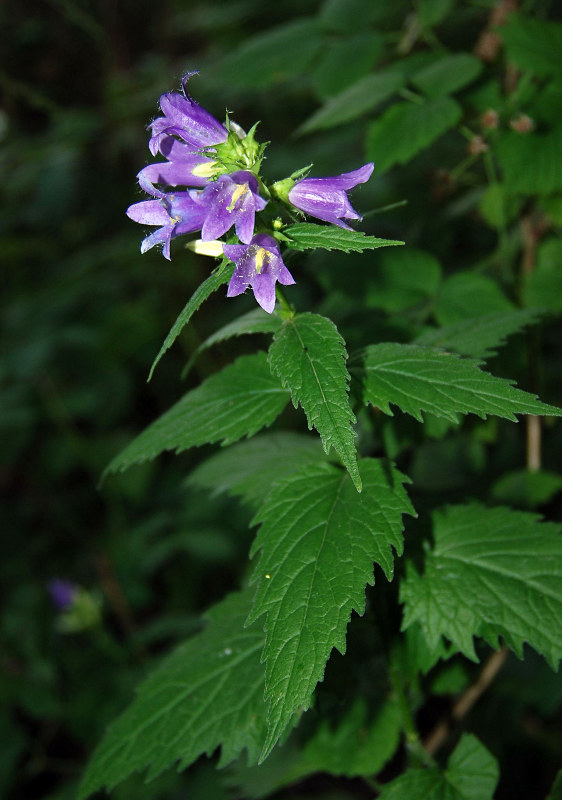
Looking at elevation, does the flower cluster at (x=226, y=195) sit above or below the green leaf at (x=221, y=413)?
above

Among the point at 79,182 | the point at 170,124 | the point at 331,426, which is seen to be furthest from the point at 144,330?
the point at 331,426

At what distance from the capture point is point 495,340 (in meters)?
1.56

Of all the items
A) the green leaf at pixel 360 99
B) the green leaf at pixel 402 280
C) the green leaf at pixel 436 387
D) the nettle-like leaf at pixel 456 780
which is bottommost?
the nettle-like leaf at pixel 456 780

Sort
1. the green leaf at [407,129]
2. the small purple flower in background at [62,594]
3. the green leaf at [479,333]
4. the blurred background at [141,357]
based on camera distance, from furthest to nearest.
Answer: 1. the small purple flower in background at [62,594]
2. the blurred background at [141,357]
3. the green leaf at [407,129]
4. the green leaf at [479,333]

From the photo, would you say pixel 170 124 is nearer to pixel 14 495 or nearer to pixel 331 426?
pixel 331 426

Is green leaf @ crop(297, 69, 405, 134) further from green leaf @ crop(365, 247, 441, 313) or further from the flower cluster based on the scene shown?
the flower cluster

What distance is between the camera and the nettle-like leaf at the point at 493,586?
4.36 ft

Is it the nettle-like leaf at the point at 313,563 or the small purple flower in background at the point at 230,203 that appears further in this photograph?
the small purple flower in background at the point at 230,203

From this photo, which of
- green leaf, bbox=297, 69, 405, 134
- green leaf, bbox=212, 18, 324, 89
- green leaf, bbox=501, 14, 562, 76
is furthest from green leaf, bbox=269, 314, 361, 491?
green leaf, bbox=212, 18, 324, 89

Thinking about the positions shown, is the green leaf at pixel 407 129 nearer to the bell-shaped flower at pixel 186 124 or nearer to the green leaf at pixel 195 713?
the bell-shaped flower at pixel 186 124

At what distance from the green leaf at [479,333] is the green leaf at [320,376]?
420 mm

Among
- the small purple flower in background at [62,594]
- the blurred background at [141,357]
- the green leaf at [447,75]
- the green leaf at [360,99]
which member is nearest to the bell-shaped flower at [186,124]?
the blurred background at [141,357]

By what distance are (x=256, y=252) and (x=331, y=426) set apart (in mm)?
378

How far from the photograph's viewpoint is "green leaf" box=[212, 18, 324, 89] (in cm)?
265
